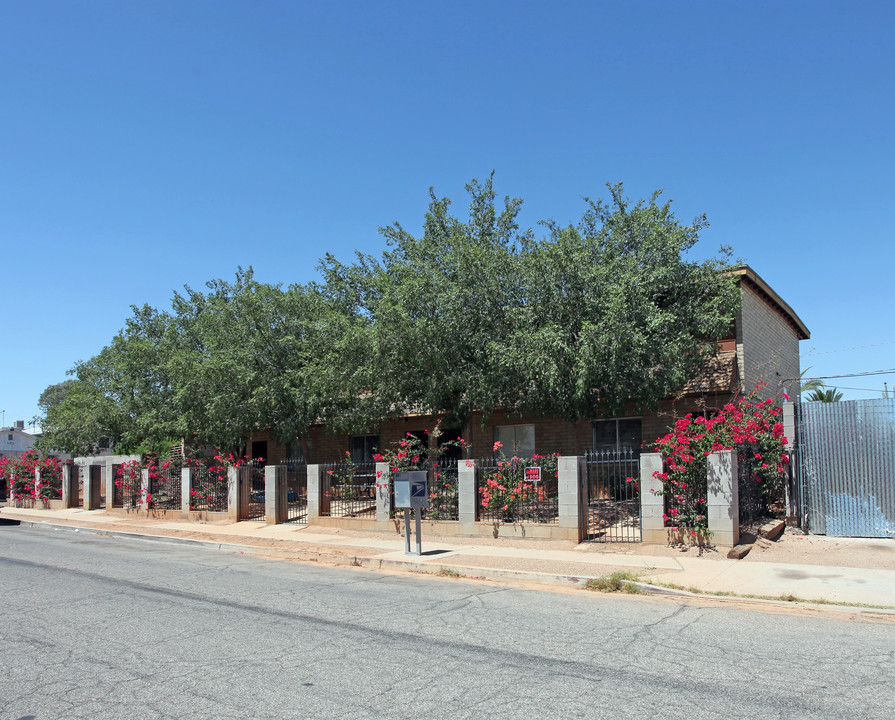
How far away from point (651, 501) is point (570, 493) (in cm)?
161

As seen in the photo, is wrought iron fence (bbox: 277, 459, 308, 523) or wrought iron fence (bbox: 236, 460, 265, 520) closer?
wrought iron fence (bbox: 277, 459, 308, 523)

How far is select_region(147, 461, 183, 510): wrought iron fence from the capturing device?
949 inches

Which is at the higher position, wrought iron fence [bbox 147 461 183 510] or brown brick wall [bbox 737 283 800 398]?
brown brick wall [bbox 737 283 800 398]

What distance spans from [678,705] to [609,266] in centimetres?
1291

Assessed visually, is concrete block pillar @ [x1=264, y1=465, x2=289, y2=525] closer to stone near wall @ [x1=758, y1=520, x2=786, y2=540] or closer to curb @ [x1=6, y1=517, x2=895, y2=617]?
curb @ [x1=6, y1=517, x2=895, y2=617]

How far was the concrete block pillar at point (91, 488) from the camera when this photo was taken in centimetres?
2767

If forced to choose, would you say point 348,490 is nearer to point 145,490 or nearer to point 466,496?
point 466,496

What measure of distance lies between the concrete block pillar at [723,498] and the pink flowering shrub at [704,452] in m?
0.21

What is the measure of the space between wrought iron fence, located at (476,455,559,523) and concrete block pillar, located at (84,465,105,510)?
1855 cm

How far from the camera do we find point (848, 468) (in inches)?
519

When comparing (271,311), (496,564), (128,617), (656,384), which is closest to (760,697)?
(128,617)

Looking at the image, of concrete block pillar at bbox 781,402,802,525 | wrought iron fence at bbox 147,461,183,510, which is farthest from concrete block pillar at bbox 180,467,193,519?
concrete block pillar at bbox 781,402,802,525

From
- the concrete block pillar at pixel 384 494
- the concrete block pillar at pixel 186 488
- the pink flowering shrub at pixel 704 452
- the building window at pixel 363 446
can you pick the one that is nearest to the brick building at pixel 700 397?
the building window at pixel 363 446

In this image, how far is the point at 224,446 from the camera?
27906 mm
